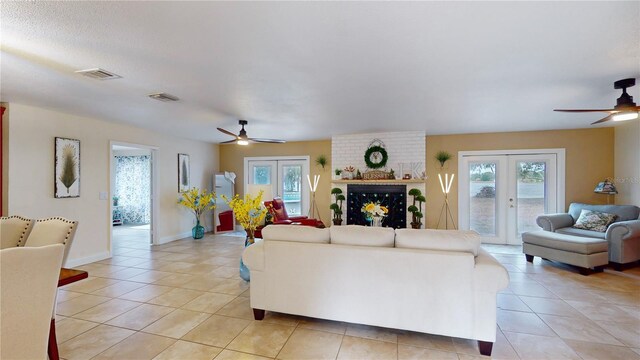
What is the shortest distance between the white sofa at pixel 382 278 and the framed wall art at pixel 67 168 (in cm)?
355

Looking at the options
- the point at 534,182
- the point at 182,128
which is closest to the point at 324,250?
the point at 182,128

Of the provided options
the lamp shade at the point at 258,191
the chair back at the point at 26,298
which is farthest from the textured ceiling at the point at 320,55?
the chair back at the point at 26,298

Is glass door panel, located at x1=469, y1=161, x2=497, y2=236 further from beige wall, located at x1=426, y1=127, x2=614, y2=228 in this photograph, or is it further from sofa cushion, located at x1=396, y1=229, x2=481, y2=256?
sofa cushion, located at x1=396, y1=229, x2=481, y2=256

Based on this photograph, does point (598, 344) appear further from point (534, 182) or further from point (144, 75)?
point (144, 75)

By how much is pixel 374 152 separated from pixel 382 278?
13.5 ft

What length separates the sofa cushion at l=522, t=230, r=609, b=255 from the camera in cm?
383

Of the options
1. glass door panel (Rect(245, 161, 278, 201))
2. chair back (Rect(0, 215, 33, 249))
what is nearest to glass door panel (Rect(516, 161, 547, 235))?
glass door panel (Rect(245, 161, 278, 201))

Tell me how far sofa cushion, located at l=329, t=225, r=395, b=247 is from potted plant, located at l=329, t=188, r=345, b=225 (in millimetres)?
3663

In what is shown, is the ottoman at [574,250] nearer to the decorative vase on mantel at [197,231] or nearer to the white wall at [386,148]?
the white wall at [386,148]

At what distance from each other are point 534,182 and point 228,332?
6215 millimetres

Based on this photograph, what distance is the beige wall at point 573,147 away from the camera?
5281 mm

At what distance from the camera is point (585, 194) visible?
536 cm

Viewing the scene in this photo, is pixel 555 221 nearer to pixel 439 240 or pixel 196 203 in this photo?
pixel 439 240

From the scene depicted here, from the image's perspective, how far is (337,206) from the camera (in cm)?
621
